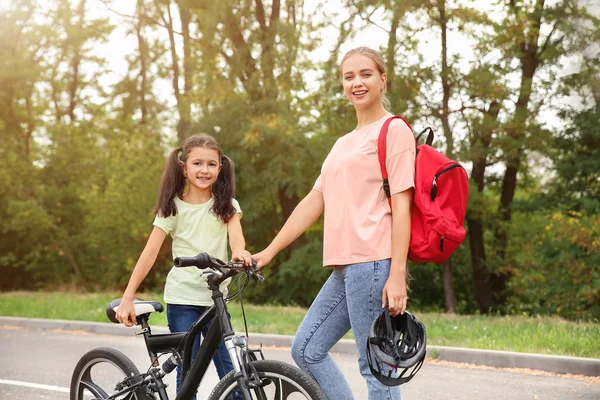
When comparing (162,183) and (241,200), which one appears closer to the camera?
(162,183)

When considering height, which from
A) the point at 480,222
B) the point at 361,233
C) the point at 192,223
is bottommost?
the point at 480,222

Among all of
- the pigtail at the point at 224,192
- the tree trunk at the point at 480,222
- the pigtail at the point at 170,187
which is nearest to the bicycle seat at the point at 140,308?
the pigtail at the point at 170,187

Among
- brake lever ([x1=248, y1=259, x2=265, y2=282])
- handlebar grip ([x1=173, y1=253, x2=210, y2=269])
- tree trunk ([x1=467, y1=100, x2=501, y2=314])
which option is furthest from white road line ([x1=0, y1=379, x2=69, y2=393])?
tree trunk ([x1=467, y1=100, x2=501, y2=314])

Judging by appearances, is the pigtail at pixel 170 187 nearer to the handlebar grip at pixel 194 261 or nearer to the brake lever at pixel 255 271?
the handlebar grip at pixel 194 261

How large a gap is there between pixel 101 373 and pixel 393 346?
6.25 feet

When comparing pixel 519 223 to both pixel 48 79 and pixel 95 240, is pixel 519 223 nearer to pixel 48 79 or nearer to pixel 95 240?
pixel 95 240

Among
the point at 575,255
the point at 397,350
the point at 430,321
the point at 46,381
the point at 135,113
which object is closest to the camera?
the point at 397,350

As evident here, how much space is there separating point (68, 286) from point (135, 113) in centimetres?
900

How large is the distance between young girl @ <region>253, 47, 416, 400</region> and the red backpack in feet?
0.14

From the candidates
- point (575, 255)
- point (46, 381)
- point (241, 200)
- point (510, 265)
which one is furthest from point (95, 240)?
point (46, 381)

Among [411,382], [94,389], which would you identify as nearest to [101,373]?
[94,389]

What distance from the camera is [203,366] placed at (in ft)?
12.7

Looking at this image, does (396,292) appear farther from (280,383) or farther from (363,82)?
(363,82)

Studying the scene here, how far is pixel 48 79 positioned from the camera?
2908 cm
